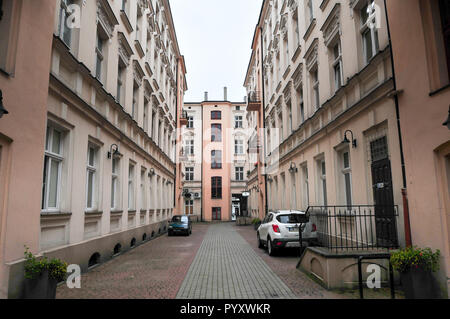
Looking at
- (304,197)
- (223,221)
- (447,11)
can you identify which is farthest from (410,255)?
(223,221)

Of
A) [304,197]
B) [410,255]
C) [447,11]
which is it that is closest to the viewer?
[410,255]

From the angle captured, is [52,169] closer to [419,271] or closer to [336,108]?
[419,271]

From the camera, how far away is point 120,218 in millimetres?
12797

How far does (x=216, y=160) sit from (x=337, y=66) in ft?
112

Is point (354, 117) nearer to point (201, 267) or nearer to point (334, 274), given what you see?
point (334, 274)

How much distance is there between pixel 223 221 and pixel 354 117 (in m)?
34.9

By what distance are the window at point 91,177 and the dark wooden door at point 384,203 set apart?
8045mm

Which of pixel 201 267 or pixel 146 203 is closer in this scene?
pixel 201 267

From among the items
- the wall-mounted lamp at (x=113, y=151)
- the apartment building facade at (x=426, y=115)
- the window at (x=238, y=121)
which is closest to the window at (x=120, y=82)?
the wall-mounted lamp at (x=113, y=151)

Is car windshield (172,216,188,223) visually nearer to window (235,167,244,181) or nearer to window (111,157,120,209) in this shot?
window (111,157,120,209)

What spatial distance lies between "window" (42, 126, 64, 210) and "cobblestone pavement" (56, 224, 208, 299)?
1.99 meters

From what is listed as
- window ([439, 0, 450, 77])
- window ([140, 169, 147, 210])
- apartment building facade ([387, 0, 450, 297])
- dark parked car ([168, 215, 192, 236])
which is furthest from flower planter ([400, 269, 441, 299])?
dark parked car ([168, 215, 192, 236])

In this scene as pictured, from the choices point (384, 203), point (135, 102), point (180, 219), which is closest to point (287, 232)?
point (384, 203)

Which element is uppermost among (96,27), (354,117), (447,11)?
(96,27)
